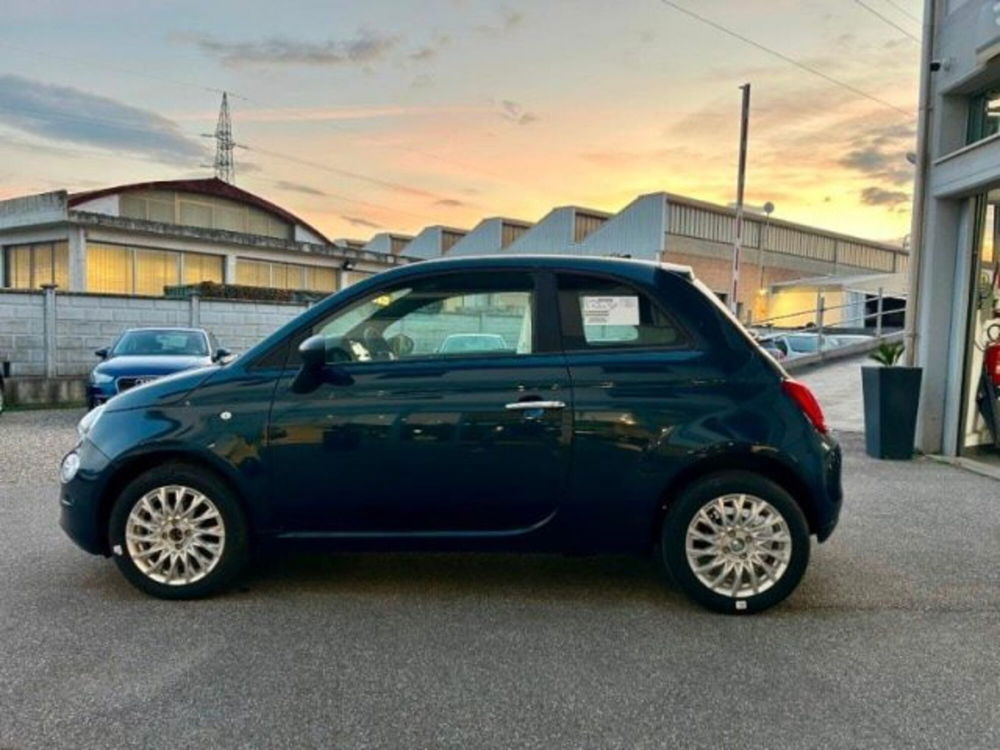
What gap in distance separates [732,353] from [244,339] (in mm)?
14727

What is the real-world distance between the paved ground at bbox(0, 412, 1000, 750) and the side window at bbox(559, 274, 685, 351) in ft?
4.50

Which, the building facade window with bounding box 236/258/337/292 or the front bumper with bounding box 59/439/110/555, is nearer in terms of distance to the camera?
the front bumper with bounding box 59/439/110/555

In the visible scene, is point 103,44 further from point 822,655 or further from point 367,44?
point 822,655

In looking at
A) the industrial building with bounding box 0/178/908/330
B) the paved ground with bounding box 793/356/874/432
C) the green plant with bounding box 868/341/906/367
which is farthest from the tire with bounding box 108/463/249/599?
the industrial building with bounding box 0/178/908/330

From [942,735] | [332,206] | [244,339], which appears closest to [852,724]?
[942,735]

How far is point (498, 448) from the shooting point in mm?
3627

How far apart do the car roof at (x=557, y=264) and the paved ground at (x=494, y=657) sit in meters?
1.75

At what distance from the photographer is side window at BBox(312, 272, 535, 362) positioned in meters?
3.80

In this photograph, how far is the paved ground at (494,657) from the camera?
2.62m

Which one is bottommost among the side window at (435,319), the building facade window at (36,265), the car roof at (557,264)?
the side window at (435,319)

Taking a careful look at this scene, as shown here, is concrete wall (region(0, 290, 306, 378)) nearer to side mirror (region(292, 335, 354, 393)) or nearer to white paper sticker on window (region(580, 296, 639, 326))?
side mirror (region(292, 335, 354, 393))

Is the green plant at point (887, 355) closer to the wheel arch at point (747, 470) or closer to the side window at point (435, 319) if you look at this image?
the wheel arch at point (747, 470)

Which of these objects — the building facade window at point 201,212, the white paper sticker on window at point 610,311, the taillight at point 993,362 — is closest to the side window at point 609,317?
the white paper sticker on window at point 610,311

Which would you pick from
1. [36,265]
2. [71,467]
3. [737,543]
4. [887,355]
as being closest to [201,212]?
[36,265]
